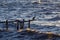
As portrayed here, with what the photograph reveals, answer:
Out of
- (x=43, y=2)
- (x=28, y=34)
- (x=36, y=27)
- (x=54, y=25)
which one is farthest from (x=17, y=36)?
(x=43, y=2)

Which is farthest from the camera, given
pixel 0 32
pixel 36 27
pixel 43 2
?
pixel 43 2

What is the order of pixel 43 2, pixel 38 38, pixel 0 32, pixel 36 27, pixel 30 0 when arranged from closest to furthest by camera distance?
pixel 38 38 < pixel 0 32 < pixel 36 27 < pixel 43 2 < pixel 30 0

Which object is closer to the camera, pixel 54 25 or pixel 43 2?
pixel 54 25

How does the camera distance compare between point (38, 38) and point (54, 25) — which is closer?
point (38, 38)

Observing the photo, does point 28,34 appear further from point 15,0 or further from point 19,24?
point 15,0

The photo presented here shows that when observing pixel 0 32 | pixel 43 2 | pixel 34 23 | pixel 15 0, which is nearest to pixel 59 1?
pixel 43 2

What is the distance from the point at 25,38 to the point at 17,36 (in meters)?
1.05

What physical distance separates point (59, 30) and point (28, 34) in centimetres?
335

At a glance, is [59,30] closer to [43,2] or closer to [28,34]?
[28,34]

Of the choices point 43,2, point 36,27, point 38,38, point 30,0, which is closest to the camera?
point 38,38

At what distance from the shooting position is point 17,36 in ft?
67.0

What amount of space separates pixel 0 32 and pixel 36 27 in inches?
159

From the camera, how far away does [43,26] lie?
24000 mm

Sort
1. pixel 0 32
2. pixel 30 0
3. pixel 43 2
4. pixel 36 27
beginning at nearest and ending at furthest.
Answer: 1. pixel 0 32
2. pixel 36 27
3. pixel 43 2
4. pixel 30 0
